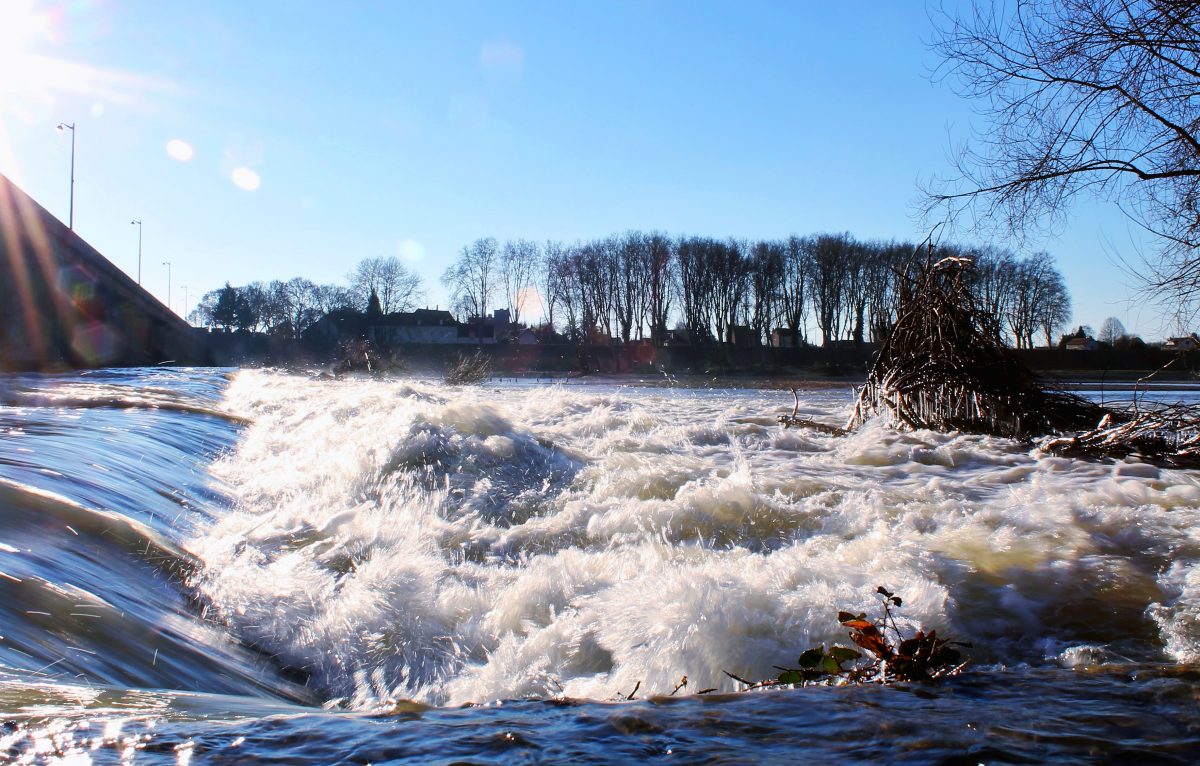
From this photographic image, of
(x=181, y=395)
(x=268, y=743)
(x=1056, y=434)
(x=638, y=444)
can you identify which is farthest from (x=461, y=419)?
(x=181, y=395)

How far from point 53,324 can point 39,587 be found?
32.5 m

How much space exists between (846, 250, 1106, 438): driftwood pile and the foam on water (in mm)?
1187

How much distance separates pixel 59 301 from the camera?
29.5 metres

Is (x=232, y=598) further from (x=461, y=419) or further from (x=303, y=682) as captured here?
(x=461, y=419)

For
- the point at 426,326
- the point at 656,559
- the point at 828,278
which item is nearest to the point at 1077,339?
the point at 828,278

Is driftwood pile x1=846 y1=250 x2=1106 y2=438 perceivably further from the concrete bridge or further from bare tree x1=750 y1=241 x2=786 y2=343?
bare tree x1=750 y1=241 x2=786 y2=343

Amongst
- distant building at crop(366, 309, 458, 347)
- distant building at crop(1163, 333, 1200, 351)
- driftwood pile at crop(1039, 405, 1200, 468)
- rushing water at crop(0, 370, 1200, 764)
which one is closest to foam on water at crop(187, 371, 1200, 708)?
rushing water at crop(0, 370, 1200, 764)

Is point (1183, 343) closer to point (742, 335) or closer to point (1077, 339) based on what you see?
point (742, 335)

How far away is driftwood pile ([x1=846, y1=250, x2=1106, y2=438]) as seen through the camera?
8961 millimetres

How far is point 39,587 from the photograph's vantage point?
3.05 m

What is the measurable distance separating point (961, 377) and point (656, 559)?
6.23 m

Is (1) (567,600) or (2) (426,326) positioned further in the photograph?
(2) (426,326)

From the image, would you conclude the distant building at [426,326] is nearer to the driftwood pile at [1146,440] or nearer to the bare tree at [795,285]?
the bare tree at [795,285]

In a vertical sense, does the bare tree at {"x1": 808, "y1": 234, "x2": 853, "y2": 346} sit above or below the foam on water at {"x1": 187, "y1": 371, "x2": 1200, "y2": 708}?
above
